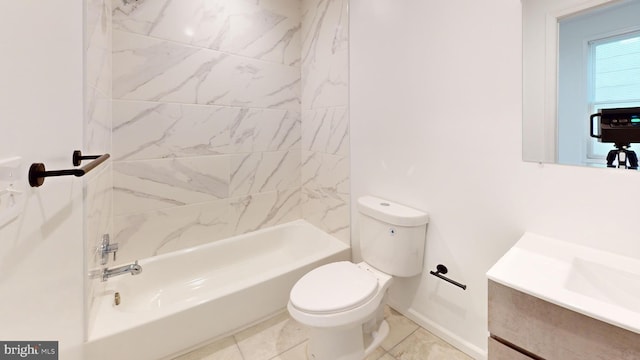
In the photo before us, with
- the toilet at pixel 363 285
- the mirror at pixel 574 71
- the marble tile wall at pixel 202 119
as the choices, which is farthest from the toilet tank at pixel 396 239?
the marble tile wall at pixel 202 119

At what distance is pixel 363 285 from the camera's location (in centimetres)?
137

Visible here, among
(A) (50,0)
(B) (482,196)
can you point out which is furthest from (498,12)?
(A) (50,0)

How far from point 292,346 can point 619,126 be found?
1761 mm

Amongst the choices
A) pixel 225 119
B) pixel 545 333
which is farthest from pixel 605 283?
pixel 225 119

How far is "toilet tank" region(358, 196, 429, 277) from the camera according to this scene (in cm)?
153

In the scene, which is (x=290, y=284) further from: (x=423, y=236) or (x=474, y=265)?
(x=474, y=265)

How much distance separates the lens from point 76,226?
0.97 meters

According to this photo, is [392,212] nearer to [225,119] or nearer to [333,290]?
[333,290]

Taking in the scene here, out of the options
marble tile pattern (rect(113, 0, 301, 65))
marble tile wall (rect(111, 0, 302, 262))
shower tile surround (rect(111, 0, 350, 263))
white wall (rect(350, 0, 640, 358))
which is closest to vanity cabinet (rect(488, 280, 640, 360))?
white wall (rect(350, 0, 640, 358))

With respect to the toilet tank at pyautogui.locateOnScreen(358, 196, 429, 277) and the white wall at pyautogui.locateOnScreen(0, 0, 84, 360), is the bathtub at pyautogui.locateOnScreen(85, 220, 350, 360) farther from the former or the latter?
the toilet tank at pyautogui.locateOnScreen(358, 196, 429, 277)

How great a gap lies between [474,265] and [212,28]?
2.29 meters

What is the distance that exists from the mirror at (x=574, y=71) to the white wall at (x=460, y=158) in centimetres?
4

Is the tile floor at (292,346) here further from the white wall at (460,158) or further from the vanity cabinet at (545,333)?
the vanity cabinet at (545,333)

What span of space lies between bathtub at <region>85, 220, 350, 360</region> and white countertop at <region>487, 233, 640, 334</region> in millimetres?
1253
